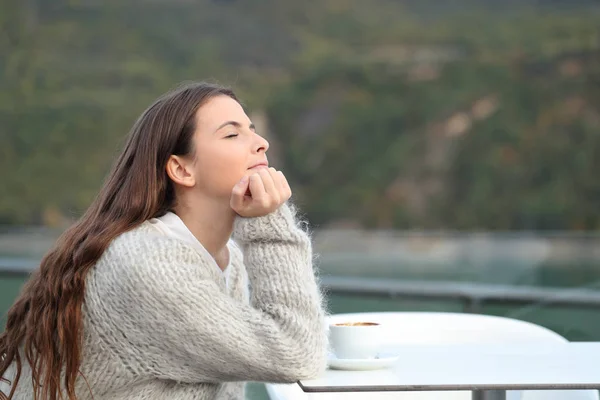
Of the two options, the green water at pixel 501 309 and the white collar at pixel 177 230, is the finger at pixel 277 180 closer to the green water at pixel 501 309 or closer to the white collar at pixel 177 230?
the white collar at pixel 177 230

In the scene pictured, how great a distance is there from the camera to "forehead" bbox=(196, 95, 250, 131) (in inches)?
58.6

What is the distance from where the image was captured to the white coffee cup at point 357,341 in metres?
1.46

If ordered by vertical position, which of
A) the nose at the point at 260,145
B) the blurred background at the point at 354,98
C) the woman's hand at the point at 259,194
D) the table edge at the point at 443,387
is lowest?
the table edge at the point at 443,387

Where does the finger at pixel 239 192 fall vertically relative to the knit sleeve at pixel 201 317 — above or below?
above

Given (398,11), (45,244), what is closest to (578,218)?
(398,11)

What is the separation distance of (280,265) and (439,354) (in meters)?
0.32

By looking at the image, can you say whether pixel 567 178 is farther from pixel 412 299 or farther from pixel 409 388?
pixel 409 388

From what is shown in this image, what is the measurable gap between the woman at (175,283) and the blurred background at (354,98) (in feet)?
35.6

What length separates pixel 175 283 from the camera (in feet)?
4.33

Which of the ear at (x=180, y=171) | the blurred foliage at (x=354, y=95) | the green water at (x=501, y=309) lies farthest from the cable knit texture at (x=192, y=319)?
the blurred foliage at (x=354, y=95)

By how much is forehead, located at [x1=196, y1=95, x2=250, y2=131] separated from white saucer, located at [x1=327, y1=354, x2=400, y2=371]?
0.40 meters

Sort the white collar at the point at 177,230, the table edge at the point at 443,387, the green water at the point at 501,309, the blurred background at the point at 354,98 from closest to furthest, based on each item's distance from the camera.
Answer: the table edge at the point at 443,387 < the white collar at the point at 177,230 < the green water at the point at 501,309 < the blurred background at the point at 354,98

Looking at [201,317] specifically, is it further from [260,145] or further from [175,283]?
[260,145]

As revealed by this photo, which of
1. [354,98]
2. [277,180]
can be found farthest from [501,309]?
[354,98]
